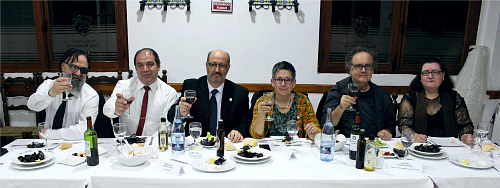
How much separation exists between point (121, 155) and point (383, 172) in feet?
4.58

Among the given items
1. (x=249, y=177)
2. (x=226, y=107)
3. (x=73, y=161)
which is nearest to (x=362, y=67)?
(x=226, y=107)

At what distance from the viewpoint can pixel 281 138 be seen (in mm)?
2096

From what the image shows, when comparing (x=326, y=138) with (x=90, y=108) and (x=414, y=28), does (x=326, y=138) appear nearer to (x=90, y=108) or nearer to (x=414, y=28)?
(x=90, y=108)

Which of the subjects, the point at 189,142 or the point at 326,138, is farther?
the point at 189,142

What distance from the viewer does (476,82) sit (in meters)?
3.47

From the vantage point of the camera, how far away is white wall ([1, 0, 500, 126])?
11.4 feet

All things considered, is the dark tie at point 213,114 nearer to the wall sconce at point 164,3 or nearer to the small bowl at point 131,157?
the small bowl at point 131,157

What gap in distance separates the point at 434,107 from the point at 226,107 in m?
1.74

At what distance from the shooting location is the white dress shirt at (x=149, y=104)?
2.53m

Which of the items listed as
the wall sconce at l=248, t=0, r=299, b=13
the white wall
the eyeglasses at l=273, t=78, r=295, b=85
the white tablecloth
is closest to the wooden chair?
the white wall

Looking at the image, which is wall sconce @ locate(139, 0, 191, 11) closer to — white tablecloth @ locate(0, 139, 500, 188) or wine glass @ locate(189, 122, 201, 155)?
wine glass @ locate(189, 122, 201, 155)

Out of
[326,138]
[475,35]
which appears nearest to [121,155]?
[326,138]

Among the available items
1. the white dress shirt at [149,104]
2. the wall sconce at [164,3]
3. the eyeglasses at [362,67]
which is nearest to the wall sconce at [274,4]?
the wall sconce at [164,3]

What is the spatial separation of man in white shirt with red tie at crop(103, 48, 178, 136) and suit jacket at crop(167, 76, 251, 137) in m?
0.19
